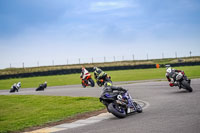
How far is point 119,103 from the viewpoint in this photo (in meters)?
9.27

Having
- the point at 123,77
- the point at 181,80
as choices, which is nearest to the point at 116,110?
the point at 181,80

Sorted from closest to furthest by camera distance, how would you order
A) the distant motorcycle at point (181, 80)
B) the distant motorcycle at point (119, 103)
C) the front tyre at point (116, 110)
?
the front tyre at point (116, 110) → the distant motorcycle at point (119, 103) → the distant motorcycle at point (181, 80)

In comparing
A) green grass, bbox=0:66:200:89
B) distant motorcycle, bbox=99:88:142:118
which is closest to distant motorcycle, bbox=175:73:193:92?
distant motorcycle, bbox=99:88:142:118

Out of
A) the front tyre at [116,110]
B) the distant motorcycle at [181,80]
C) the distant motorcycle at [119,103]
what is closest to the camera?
the front tyre at [116,110]

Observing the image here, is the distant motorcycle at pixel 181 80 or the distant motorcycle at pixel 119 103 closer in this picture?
the distant motorcycle at pixel 119 103

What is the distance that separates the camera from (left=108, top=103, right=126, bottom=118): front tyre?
8938 millimetres

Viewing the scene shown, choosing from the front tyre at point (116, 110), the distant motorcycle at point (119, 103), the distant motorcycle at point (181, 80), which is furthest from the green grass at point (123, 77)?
the front tyre at point (116, 110)

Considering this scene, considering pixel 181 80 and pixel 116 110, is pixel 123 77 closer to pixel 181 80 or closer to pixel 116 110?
pixel 181 80

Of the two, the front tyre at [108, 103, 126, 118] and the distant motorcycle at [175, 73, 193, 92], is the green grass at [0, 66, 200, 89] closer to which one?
the distant motorcycle at [175, 73, 193, 92]

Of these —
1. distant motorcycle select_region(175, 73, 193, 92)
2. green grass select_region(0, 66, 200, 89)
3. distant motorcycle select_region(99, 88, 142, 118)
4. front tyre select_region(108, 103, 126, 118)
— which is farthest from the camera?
green grass select_region(0, 66, 200, 89)

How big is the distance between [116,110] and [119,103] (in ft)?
1.05

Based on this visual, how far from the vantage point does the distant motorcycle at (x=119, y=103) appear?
905cm

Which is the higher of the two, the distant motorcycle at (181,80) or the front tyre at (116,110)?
the distant motorcycle at (181,80)

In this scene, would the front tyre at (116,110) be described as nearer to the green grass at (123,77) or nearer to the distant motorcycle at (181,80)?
the distant motorcycle at (181,80)
